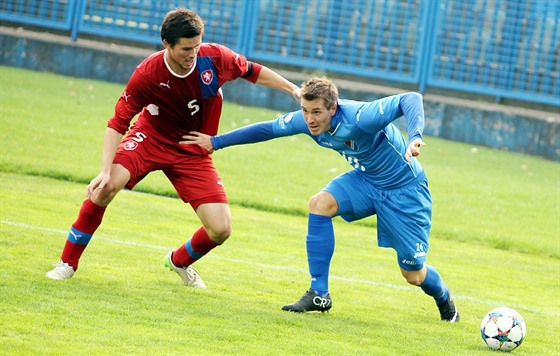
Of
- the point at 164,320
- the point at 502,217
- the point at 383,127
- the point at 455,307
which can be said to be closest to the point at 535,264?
the point at 502,217

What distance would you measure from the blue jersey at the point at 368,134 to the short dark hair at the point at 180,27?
80 centimetres

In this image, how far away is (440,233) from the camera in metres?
11.5

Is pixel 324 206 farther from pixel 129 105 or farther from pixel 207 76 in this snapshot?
pixel 129 105

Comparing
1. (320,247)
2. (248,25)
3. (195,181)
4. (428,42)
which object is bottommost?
(320,247)

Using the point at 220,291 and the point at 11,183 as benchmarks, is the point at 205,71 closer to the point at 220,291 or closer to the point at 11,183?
the point at 220,291

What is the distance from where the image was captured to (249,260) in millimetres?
8914

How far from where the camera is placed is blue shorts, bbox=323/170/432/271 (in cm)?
730

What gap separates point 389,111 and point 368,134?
0.25 meters

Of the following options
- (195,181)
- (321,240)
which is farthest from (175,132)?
(321,240)

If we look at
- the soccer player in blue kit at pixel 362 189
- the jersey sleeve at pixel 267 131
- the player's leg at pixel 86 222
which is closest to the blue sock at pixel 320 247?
the soccer player in blue kit at pixel 362 189

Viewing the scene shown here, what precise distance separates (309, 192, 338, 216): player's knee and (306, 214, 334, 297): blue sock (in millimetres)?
31

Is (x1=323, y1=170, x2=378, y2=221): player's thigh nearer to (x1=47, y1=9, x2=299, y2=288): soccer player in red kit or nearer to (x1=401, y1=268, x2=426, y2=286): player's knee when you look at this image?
(x1=401, y1=268, x2=426, y2=286): player's knee

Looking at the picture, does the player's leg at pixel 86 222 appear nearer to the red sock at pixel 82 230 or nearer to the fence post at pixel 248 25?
the red sock at pixel 82 230

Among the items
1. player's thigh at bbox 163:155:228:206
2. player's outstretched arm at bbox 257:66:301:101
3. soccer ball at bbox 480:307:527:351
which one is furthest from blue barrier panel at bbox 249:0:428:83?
soccer ball at bbox 480:307:527:351
